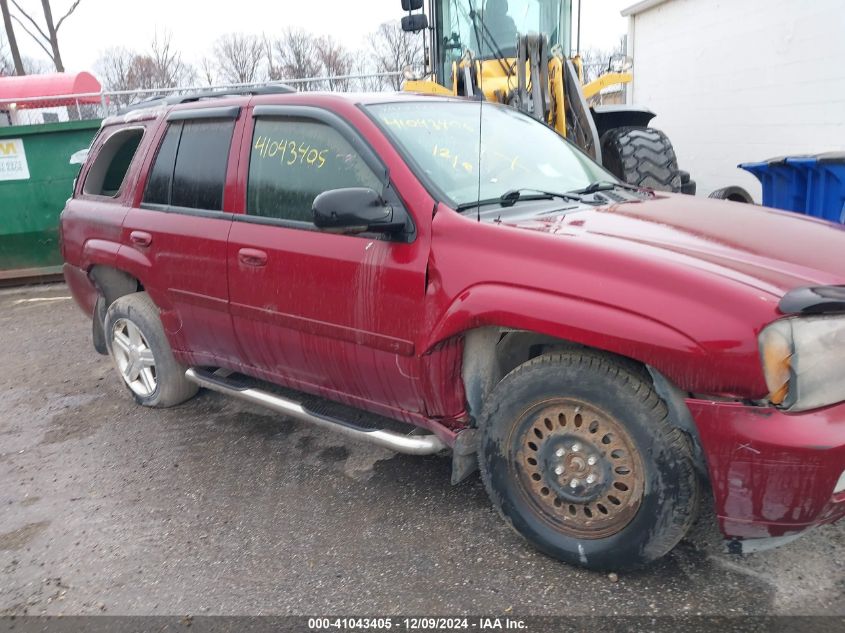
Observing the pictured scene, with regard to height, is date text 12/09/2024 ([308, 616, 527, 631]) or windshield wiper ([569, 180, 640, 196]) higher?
windshield wiper ([569, 180, 640, 196])

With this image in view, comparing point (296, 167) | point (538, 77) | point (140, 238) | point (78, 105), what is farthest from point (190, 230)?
point (78, 105)

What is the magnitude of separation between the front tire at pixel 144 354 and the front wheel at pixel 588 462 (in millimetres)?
2472

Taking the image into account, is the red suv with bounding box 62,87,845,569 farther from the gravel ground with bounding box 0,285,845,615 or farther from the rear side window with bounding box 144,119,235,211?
the gravel ground with bounding box 0,285,845,615

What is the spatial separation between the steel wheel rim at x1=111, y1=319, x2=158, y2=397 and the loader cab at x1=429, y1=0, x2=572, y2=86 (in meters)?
4.36

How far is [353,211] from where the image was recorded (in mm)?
2756

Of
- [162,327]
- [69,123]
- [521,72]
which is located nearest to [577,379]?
[162,327]

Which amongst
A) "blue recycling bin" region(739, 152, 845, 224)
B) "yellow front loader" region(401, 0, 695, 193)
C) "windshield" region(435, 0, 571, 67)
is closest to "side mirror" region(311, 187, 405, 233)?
"yellow front loader" region(401, 0, 695, 193)

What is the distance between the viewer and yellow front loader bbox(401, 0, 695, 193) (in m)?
5.91

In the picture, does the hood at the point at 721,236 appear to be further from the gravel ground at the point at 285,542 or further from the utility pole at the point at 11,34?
the utility pole at the point at 11,34

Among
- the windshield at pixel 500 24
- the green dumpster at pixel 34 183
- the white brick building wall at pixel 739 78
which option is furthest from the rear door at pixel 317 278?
the green dumpster at pixel 34 183

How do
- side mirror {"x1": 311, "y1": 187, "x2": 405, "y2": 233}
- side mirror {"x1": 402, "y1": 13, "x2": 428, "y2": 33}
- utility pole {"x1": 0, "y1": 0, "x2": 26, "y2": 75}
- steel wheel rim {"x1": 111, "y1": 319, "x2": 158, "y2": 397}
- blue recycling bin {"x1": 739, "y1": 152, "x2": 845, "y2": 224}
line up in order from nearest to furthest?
side mirror {"x1": 311, "y1": 187, "x2": 405, "y2": 233}
steel wheel rim {"x1": 111, "y1": 319, "x2": 158, "y2": 397}
blue recycling bin {"x1": 739, "y1": 152, "x2": 845, "y2": 224}
side mirror {"x1": 402, "y1": 13, "x2": 428, "y2": 33}
utility pole {"x1": 0, "y1": 0, "x2": 26, "y2": 75}

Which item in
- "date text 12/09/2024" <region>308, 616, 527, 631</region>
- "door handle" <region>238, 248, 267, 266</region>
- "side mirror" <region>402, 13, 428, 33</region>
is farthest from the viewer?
"side mirror" <region>402, 13, 428, 33</region>

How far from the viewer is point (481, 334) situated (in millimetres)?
2889

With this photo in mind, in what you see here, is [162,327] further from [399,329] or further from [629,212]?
[629,212]
